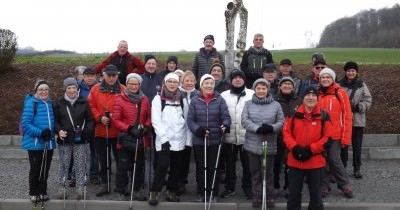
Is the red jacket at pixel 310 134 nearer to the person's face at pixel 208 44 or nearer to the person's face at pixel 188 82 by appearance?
the person's face at pixel 188 82

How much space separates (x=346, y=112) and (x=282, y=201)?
173cm

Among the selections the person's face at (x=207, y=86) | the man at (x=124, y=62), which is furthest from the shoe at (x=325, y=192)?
the man at (x=124, y=62)

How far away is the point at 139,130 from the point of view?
6996mm

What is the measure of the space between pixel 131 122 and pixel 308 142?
2.72m

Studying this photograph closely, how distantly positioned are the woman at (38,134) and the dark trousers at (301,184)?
12.0 ft

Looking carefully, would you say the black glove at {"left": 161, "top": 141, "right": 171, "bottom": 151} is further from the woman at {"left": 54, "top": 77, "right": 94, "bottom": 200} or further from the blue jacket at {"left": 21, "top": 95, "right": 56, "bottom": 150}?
the blue jacket at {"left": 21, "top": 95, "right": 56, "bottom": 150}

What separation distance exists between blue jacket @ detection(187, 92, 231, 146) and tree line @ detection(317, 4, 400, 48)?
65.6 meters

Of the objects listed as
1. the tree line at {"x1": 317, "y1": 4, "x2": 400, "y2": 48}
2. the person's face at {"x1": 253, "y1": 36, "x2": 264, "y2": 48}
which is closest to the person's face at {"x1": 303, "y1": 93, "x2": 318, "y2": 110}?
the person's face at {"x1": 253, "y1": 36, "x2": 264, "y2": 48}

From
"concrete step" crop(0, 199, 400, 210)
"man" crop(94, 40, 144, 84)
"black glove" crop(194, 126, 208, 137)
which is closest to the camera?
"black glove" crop(194, 126, 208, 137)

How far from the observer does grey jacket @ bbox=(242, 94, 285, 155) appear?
6.76 metres

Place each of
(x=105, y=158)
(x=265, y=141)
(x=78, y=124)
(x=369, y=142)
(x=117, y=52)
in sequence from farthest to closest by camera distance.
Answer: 1. (x=369, y=142)
2. (x=117, y=52)
3. (x=105, y=158)
4. (x=78, y=124)
5. (x=265, y=141)

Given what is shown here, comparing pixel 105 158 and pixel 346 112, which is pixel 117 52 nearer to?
pixel 105 158

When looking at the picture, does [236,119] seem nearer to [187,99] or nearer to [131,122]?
[187,99]

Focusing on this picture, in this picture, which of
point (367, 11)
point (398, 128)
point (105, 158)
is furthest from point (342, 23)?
point (105, 158)
